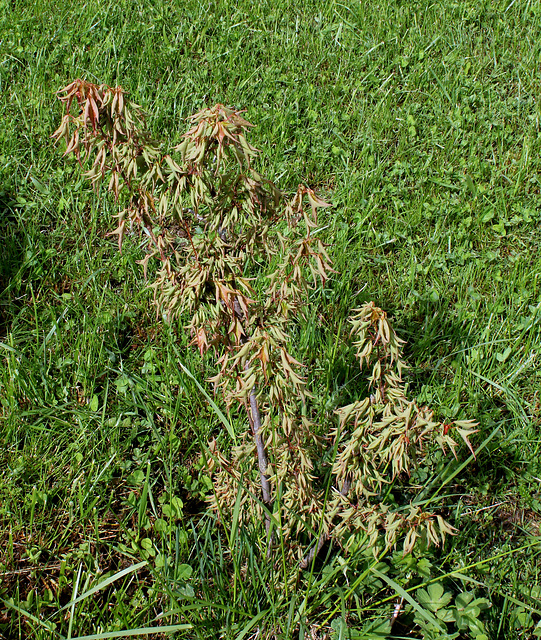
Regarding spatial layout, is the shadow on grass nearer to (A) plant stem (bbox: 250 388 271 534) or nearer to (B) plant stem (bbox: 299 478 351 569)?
(A) plant stem (bbox: 250 388 271 534)

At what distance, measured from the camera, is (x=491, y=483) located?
8.40 feet

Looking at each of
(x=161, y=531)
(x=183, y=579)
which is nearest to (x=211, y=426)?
(x=161, y=531)

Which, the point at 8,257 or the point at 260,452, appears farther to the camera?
the point at 8,257

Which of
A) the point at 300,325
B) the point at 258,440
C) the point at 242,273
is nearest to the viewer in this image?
the point at 242,273

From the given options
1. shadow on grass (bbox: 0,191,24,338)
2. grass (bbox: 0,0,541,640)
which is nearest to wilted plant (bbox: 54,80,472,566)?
grass (bbox: 0,0,541,640)

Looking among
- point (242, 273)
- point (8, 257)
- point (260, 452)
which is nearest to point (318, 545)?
point (260, 452)

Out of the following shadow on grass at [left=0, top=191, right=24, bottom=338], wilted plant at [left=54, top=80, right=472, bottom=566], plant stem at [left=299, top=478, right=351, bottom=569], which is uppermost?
wilted plant at [left=54, top=80, right=472, bottom=566]

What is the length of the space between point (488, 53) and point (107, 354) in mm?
3491

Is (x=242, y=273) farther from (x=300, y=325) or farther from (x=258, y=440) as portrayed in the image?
(x=300, y=325)

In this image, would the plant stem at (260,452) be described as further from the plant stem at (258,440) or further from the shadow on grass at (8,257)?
the shadow on grass at (8,257)

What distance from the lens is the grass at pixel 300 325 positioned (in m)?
2.11

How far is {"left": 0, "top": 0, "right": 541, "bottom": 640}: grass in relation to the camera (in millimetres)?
2111

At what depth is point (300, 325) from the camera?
290 centimetres

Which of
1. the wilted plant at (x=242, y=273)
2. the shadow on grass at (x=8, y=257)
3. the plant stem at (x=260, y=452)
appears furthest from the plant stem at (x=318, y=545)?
the shadow on grass at (x=8, y=257)
